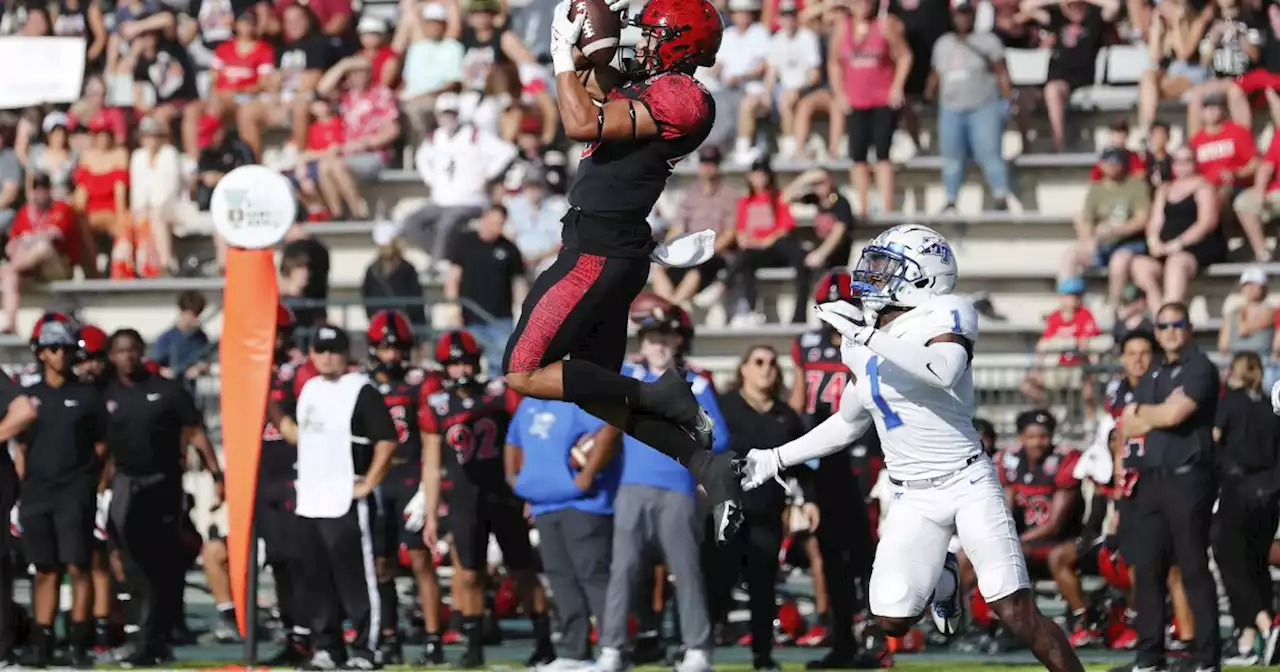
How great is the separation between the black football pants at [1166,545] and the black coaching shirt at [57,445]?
17.9ft

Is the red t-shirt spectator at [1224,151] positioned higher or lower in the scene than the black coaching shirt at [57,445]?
higher

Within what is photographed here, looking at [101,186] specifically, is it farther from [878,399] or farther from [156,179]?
[878,399]

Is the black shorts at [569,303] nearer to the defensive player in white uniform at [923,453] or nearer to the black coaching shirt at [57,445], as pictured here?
the defensive player in white uniform at [923,453]

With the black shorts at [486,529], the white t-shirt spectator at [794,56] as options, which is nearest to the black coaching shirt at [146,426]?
the black shorts at [486,529]

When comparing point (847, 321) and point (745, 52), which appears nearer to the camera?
point (847, 321)

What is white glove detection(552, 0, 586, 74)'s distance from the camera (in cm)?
668

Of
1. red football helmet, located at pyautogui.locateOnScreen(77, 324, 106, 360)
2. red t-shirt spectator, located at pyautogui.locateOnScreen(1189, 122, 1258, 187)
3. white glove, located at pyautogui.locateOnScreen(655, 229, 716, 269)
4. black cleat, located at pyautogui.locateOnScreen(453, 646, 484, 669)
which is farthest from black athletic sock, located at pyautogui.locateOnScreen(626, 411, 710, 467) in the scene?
red t-shirt spectator, located at pyautogui.locateOnScreen(1189, 122, 1258, 187)

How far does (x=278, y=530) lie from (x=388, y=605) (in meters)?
0.75

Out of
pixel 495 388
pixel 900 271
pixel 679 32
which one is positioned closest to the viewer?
pixel 679 32

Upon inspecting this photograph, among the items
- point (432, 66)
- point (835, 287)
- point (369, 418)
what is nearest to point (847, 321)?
point (835, 287)

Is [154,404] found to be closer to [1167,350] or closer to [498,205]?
[498,205]

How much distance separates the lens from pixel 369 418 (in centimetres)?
1098

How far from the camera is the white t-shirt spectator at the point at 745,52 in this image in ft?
53.0

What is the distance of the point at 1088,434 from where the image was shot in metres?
13.2
